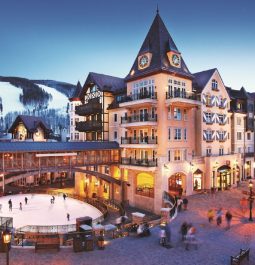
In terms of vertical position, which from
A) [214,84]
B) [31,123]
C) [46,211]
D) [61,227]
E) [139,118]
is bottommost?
[46,211]

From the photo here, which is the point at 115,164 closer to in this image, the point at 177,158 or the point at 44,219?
the point at 177,158

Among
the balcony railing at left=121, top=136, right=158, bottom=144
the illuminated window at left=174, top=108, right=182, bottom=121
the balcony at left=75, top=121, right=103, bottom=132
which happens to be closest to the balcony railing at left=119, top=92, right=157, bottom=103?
the illuminated window at left=174, top=108, right=182, bottom=121

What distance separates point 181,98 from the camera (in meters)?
33.9

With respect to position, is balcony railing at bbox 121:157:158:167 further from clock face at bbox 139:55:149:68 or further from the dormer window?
the dormer window

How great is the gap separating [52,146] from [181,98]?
57.2ft

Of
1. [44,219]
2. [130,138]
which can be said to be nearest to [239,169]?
[130,138]

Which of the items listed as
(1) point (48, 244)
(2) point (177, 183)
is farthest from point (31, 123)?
(1) point (48, 244)

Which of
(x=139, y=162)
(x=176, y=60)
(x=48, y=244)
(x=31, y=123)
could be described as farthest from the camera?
(x=31, y=123)

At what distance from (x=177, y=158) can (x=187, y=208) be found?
9.47 meters

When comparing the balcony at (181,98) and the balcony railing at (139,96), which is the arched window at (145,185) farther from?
the balcony at (181,98)

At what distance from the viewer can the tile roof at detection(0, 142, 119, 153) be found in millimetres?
31073

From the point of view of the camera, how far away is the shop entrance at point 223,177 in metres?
39.6

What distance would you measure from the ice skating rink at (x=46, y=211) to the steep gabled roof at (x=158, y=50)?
65.7 ft

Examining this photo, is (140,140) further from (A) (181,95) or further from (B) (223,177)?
(B) (223,177)
